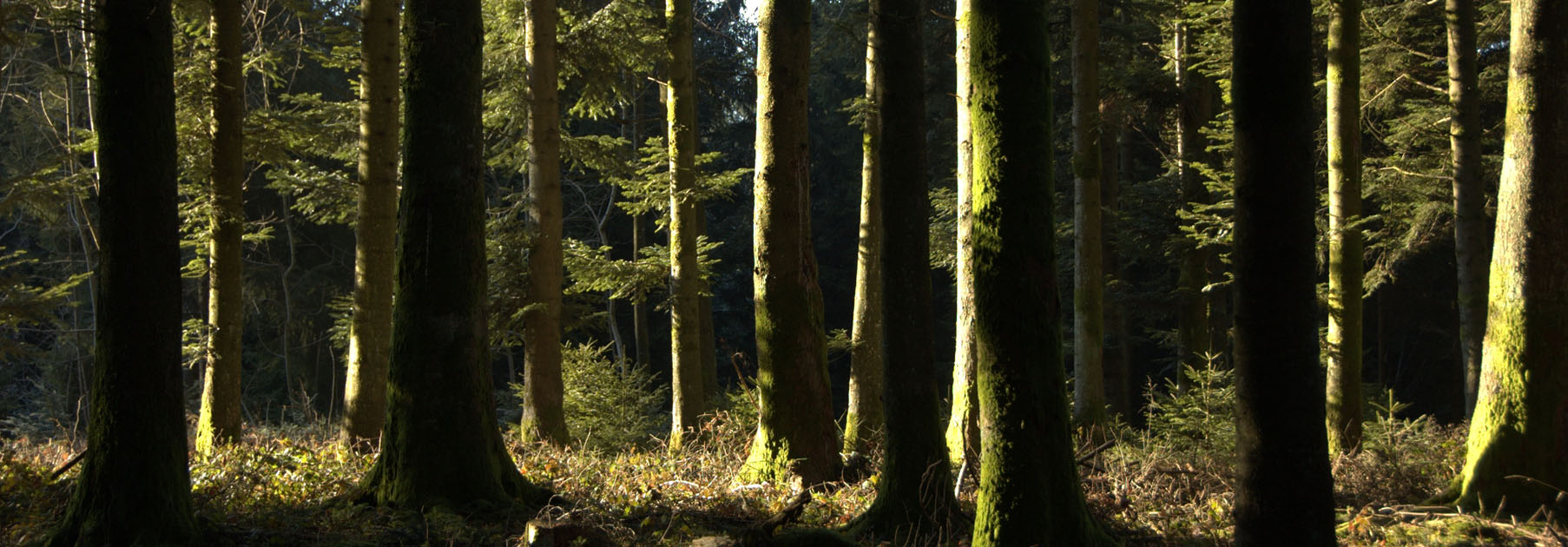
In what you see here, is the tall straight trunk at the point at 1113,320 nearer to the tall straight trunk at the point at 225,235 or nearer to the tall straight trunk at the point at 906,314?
the tall straight trunk at the point at 906,314

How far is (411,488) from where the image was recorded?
6.93 m

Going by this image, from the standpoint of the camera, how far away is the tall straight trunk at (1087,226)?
12906 mm

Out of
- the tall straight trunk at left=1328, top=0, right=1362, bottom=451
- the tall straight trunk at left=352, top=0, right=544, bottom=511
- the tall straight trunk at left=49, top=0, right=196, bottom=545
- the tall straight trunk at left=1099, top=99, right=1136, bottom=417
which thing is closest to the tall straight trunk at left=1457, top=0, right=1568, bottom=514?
the tall straight trunk at left=1328, top=0, right=1362, bottom=451

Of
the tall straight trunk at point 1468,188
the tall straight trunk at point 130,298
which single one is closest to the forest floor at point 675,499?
the tall straight trunk at point 130,298

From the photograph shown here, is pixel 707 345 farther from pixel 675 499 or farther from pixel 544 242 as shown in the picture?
pixel 675 499

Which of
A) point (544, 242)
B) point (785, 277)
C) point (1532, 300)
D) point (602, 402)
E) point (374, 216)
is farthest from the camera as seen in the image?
point (602, 402)

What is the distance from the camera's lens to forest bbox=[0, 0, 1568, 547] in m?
5.06

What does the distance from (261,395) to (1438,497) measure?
3070cm

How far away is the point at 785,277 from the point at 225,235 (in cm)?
644

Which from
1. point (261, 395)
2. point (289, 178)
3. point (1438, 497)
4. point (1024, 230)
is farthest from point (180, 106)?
point (261, 395)

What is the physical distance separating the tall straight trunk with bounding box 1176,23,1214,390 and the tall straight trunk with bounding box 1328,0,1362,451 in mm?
6730

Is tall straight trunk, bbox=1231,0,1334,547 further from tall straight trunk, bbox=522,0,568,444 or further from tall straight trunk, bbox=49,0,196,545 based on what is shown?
tall straight trunk, bbox=522,0,568,444

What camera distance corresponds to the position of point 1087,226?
43.3 feet

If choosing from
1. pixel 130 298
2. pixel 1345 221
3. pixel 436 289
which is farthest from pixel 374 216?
pixel 1345 221
